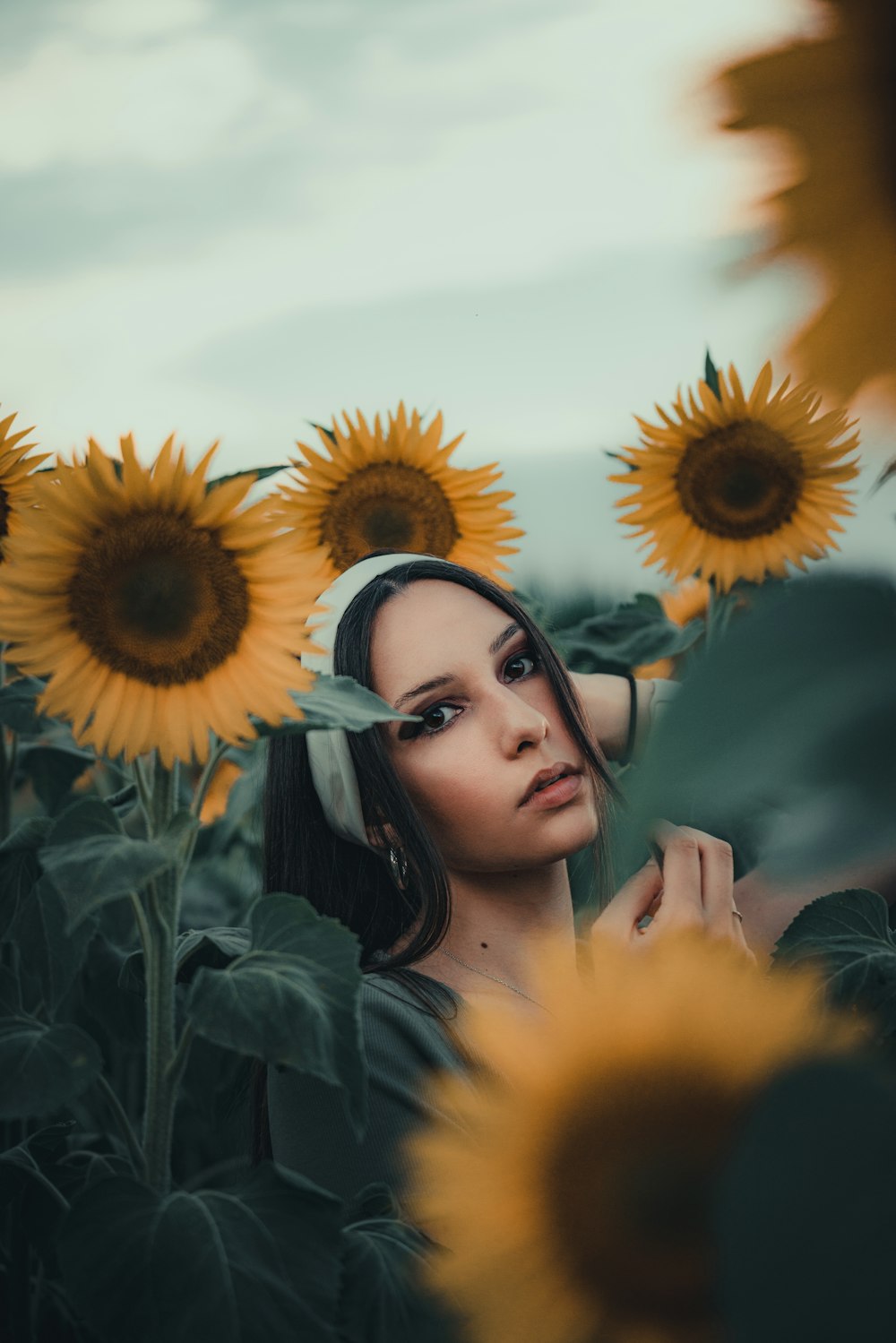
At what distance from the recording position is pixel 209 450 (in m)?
0.52

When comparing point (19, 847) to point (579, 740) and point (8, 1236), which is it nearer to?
point (8, 1236)

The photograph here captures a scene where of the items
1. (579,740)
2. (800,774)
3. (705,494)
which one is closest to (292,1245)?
(800,774)

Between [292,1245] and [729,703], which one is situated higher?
[729,703]

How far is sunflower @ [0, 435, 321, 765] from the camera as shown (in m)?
0.51

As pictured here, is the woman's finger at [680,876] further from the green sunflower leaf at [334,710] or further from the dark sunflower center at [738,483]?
the dark sunflower center at [738,483]

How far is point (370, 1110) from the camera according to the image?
0.69 m

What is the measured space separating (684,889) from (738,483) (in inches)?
23.8

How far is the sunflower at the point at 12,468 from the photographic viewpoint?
73cm

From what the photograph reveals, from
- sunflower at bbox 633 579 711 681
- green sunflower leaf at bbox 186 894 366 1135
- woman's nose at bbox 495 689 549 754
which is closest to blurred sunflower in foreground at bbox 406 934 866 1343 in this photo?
green sunflower leaf at bbox 186 894 366 1135

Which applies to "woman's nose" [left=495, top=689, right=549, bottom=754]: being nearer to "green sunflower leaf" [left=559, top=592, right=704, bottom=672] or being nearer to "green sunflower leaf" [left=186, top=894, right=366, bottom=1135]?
"green sunflower leaf" [left=186, top=894, right=366, bottom=1135]

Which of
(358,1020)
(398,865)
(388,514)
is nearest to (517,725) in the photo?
(398,865)

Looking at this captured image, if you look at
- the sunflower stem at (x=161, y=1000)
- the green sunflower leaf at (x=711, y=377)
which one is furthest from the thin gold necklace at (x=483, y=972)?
the green sunflower leaf at (x=711, y=377)

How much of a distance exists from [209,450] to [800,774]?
36cm

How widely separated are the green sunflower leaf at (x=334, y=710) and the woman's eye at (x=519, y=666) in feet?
1.20
